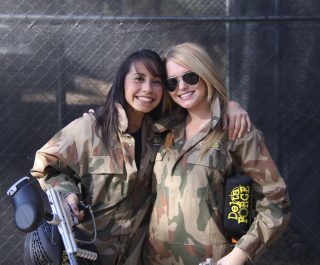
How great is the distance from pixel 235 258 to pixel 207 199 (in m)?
0.32

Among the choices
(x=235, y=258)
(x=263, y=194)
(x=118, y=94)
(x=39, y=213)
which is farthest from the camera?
(x=118, y=94)

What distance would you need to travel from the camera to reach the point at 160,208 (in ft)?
9.10

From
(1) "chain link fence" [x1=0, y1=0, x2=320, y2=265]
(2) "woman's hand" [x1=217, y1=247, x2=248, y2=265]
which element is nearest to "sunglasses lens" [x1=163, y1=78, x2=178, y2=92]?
(2) "woman's hand" [x1=217, y1=247, x2=248, y2=265]

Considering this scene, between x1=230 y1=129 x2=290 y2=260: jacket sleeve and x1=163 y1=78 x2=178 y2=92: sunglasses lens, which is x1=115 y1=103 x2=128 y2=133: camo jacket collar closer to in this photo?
x1=163 y1=78 x2=178 y2=92: sunglasses lens

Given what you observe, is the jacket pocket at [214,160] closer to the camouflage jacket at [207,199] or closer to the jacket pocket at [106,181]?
the camouflage jacket at [207,199]

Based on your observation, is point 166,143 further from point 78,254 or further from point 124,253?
point 78,254

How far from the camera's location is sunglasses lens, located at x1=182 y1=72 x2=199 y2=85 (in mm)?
2711

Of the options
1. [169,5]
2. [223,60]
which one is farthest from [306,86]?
[169,5]

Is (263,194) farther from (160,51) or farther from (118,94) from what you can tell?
(160,51)

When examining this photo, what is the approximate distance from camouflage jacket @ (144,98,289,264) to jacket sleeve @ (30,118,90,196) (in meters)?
0.46

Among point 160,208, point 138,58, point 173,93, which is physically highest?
point 138,58

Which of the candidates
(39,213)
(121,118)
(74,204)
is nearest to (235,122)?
(121,118)

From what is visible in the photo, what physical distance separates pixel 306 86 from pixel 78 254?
10.1ft

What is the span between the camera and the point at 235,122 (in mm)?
2662
